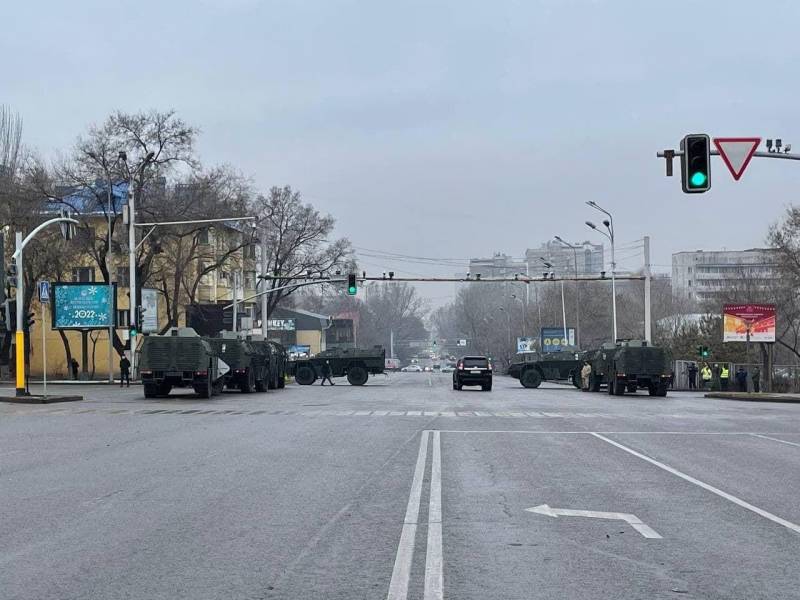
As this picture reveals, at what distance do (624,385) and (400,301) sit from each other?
12978 centimetres

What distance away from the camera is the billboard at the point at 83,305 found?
50062 mm

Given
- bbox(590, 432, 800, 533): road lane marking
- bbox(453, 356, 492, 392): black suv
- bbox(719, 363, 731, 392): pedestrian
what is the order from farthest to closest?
bbox(719, 363, 731, 392): pedestrian, bbox(453, 356, 492, 392): black suv, bbox(590, 432, 800, 533): road lane marking

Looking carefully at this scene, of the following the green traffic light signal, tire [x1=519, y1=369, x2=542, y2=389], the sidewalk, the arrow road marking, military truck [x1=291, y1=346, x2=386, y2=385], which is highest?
the green traffic light signal

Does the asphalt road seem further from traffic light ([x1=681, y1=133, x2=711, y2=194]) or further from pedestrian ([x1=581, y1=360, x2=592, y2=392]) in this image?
pedestrian ([x1=581, y1=360, x2=592, y2=392])

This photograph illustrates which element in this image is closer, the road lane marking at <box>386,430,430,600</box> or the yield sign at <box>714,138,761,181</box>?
the road lane marking at <box>386,430,430,600</box>

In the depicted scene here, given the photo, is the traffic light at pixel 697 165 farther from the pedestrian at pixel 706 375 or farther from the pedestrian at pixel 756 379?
the pedestrian at pixel 706 375

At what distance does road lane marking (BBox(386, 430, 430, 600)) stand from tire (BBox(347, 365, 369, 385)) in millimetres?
42820

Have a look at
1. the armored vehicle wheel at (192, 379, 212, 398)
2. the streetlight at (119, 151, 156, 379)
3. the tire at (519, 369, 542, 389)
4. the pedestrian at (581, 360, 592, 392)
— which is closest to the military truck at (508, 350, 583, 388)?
the tire at (519, 369, 542, 389)

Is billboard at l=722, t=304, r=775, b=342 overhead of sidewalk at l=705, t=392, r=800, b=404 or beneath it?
overhead

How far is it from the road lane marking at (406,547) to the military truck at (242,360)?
1062 inches

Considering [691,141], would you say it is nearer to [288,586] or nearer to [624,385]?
[288,586]

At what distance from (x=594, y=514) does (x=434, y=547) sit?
249 centimetres

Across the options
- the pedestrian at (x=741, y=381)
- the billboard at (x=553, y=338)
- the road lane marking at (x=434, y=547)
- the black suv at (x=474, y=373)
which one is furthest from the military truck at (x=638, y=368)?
the billboard at (x=553, y=338)

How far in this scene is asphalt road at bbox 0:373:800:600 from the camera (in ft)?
22.9
